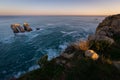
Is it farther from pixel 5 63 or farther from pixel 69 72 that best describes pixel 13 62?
→ pixel 69 72

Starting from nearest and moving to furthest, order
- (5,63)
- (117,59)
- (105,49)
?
(117,59), (105,49), (5,63)

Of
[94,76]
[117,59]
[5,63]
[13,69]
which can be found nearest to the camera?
[94,76]

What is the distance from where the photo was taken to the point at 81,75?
344 inches

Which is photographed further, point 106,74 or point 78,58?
point 78,58

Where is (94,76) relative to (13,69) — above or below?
above

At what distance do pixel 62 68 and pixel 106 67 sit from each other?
2895mm

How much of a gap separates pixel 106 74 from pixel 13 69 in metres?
21.5

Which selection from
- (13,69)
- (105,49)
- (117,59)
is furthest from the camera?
(13,69)

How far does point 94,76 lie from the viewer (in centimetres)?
864

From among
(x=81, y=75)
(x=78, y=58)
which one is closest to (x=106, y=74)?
(x=81, y=75)

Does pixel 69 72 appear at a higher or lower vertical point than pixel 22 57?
higher

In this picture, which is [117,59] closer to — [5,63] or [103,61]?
[103,61]

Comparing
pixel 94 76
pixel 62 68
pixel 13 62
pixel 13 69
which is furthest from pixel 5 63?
pixel 94 76

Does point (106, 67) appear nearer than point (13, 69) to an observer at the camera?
Yes
